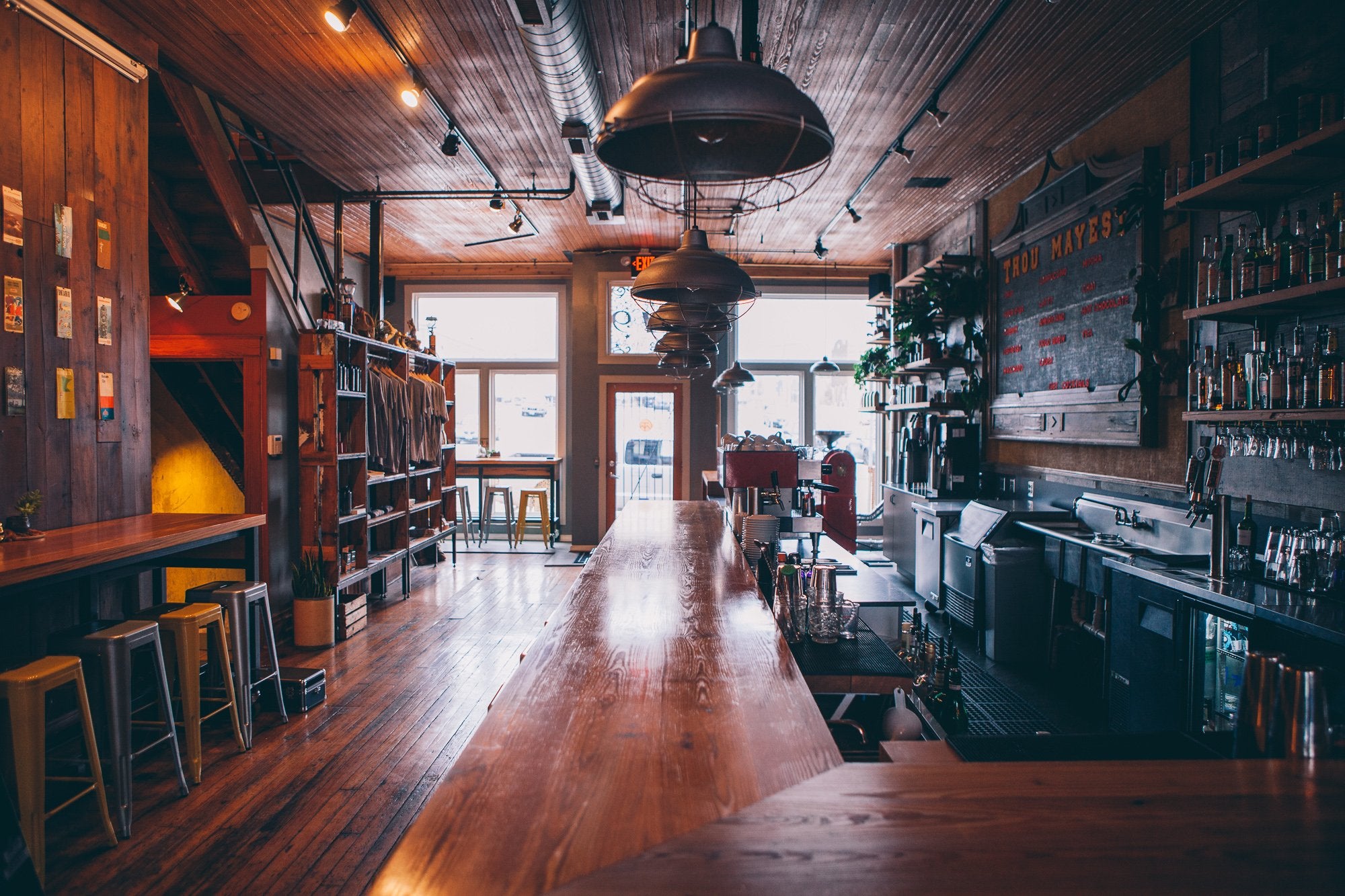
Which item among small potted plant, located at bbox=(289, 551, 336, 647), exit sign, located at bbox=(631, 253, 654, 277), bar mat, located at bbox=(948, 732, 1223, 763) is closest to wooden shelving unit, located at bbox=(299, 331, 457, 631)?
small potted plant, located at bbox=(289, 551, 336, 647)

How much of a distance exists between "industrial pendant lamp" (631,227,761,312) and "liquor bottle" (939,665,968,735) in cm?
134

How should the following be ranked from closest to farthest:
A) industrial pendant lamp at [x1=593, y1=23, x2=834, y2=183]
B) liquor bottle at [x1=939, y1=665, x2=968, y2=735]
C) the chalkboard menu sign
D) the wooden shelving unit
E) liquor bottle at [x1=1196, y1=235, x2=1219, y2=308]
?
industrial pendant lamp at [x1=593, y1=23, x2=834, y2=183], liquor bottle at [x1=939, y1=665, x2=968, y2=735], liquor bottle at [x1=1196, y1=235, x2=1219, y2=308], the chalkboard menu sign, the wooden shelving unit

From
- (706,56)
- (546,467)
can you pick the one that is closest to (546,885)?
(706,56)

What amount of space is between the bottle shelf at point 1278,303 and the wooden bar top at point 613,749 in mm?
2342

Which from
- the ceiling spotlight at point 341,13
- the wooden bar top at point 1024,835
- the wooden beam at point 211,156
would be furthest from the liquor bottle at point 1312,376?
the wooden beam at point 211,156

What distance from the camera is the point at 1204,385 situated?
355 cm

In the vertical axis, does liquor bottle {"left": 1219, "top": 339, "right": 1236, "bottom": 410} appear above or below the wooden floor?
above

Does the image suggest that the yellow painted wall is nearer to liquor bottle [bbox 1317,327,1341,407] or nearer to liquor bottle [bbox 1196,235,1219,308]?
liquor bottle [bbox 1196,235,1219,308]

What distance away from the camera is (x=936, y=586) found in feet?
20.4

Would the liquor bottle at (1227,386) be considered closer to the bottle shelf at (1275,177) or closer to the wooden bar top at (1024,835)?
the bottle shelf at (1275,177)

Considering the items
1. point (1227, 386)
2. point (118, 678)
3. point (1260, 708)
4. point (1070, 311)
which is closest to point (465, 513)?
point (118, 678)

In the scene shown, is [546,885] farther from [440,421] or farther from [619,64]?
[440,421]

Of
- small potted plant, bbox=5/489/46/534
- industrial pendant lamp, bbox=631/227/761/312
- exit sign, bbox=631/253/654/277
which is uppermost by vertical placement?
exit sign, bbox=631/253/654/277

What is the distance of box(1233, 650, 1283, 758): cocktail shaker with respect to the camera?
1307 mm
